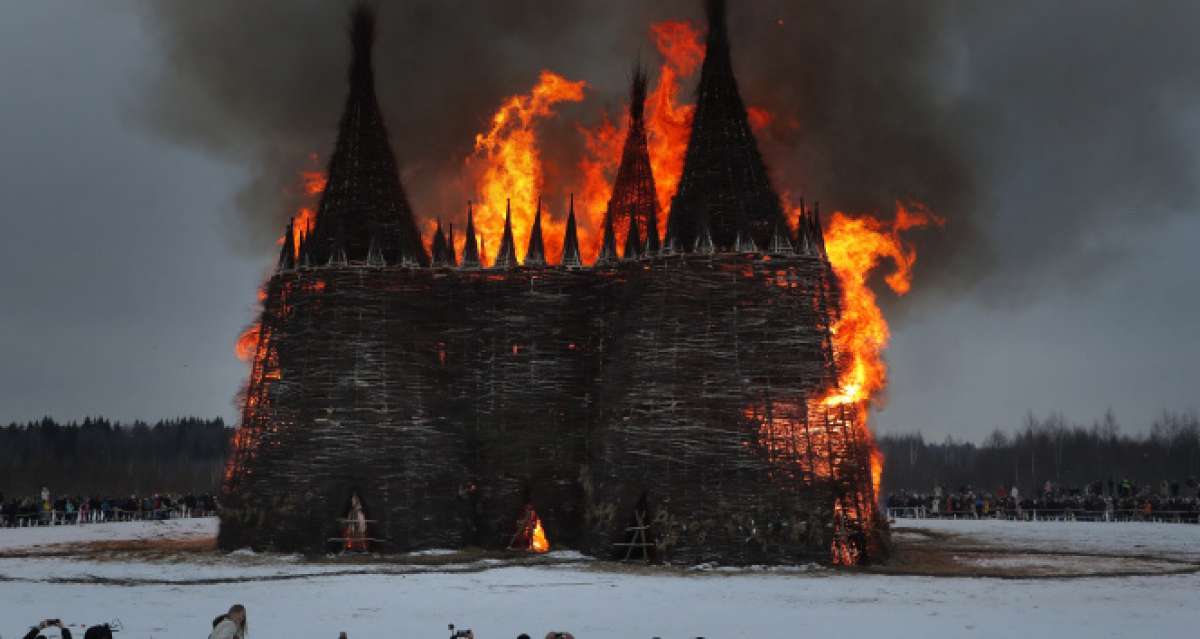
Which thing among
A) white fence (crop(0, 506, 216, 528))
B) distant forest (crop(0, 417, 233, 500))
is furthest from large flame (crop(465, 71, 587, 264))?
distant forest (crop(0, 417, 233, 500))

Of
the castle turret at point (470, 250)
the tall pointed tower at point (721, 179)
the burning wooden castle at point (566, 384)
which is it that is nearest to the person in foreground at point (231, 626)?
the burning wooden castle at point (566, 384)

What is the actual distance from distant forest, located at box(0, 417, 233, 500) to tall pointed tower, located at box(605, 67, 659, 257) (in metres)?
83.6

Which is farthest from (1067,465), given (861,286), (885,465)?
(861,286)

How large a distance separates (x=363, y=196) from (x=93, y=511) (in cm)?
3365

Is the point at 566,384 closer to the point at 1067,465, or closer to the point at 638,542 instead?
the point at 638,542

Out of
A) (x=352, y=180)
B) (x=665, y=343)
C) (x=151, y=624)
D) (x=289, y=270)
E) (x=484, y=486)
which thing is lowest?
(x=151, y=624)

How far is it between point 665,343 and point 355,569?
11856 mm

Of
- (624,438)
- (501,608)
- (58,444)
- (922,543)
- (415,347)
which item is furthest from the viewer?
(58,444)

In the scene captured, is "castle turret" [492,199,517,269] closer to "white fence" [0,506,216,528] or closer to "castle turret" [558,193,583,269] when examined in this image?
"castle turret" [558,193,583,269]

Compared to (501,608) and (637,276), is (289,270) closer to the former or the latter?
(637,276)

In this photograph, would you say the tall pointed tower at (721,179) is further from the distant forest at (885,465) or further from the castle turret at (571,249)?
→ the distant forest at (885,465)

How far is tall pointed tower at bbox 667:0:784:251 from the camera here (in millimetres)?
Result: 41406

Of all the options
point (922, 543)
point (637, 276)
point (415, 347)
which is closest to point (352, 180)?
point (415, 347)

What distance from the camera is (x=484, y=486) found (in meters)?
43.4
